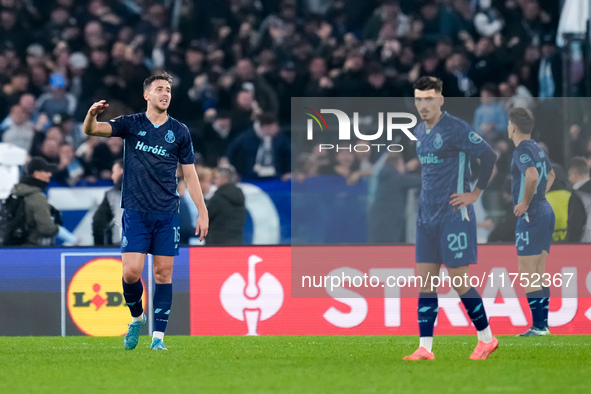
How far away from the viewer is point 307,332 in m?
10.1

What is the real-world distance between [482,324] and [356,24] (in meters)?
8.56

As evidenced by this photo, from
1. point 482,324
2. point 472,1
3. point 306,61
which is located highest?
point 472,1

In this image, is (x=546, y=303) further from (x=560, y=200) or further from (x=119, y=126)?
(x=119, y=126)

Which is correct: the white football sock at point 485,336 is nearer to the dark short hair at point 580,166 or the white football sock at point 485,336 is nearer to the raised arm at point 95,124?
the raised arm at point 95,124

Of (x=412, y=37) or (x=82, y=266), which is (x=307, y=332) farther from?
(x=412, y=37)

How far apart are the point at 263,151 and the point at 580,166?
3.75m

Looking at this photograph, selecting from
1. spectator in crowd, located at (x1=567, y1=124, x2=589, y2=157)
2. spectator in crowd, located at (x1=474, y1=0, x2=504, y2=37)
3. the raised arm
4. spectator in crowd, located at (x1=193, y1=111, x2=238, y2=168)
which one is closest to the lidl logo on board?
spectator in crowd, located at (x1=193, y1=111, x2=238, y2=168)

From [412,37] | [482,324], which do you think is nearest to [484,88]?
[412,37]

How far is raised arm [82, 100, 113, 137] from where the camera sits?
681 centimetres

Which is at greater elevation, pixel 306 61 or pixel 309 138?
pixel 306 61

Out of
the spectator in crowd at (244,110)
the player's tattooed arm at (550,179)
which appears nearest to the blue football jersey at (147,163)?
the player's tattooed arm at (550,179)

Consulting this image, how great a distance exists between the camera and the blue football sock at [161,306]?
7.46 m

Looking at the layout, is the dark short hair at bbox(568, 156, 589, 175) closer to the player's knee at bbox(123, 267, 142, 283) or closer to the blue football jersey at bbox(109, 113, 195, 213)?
the blue football jersey at bbox(109, 113, 195, 213)

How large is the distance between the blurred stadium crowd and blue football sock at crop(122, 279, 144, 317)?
434 cm
